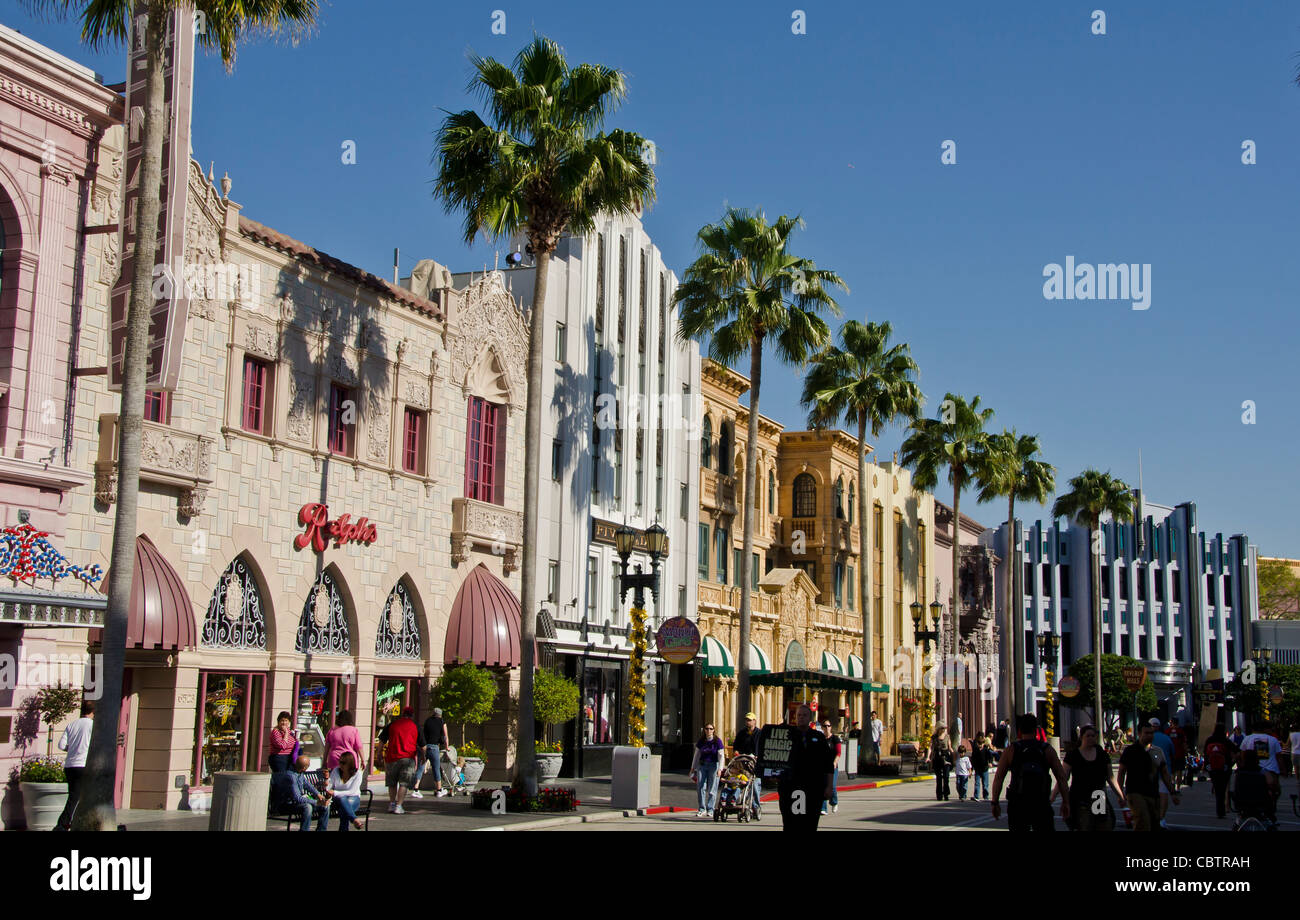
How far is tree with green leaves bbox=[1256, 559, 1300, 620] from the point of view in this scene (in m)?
124

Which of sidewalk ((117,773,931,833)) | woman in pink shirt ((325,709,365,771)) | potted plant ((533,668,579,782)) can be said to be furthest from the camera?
potted plant ((533,668,579,782))

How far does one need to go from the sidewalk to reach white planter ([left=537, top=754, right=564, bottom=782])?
0.96 m

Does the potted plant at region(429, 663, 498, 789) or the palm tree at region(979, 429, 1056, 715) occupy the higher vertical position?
the palm tree at region(979, 429, 1056, 715)

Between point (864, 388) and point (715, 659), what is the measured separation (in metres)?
11.0

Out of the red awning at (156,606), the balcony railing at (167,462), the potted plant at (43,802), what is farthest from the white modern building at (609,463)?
the potted plant at (43,802)

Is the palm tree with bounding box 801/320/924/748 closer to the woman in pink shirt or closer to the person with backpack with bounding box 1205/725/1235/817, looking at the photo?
the person with backpack with bounding box 1205/725/1235/817

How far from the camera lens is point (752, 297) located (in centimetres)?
3694

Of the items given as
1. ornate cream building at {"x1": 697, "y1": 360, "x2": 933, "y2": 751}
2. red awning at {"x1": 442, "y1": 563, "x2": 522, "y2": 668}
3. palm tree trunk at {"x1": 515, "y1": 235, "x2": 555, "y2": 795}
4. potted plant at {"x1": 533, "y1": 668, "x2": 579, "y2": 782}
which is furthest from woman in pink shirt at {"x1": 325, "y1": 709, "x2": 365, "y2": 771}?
ornate cream building at {"x1": 697, "y1": 360, "x2": 933, "y2": 751}

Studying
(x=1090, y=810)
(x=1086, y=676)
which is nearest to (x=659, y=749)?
(x=1090, y=810)

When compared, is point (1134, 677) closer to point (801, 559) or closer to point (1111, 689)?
point (801, 559)

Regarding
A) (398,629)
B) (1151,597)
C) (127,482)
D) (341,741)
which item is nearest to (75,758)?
(127,482)

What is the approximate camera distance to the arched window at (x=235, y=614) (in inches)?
958

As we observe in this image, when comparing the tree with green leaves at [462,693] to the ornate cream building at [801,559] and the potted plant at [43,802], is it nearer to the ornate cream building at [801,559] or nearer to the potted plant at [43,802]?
the potted plant at [43,802]
